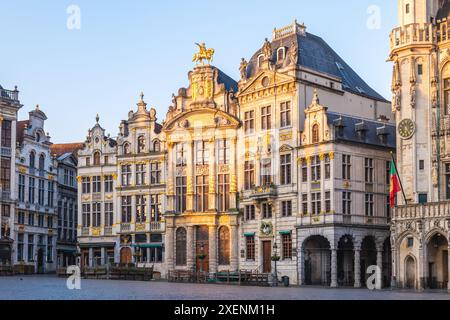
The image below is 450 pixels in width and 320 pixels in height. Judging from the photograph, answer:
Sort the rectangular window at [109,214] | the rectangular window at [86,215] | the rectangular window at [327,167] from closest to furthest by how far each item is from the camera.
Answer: the rectangular window at [327,167]
the rectangular window at [109,214]
the rectangular window at [86,215]

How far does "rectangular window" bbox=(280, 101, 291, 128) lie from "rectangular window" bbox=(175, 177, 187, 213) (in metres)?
12.0

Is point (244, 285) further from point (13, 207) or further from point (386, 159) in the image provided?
point (13, 207)

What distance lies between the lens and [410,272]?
199 feet

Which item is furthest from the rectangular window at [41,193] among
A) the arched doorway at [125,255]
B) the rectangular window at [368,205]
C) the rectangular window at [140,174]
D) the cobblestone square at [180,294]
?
the cobblestone square at [180,294]

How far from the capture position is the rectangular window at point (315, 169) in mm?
69562

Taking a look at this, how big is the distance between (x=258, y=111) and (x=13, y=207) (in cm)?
2891

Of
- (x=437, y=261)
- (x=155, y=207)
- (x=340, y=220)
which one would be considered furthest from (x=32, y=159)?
(x=437, y=261)

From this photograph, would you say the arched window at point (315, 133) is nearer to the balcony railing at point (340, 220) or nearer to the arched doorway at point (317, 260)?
the balcony railing at point (340, 220)

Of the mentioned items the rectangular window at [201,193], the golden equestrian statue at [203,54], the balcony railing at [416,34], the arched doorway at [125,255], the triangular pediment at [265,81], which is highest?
the golden equestrian statue at [203,54]

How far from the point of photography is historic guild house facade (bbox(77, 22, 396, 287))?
69.6 meters

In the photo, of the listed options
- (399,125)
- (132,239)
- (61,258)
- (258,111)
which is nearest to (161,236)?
(132,239)

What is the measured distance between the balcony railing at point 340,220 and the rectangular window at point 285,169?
3559 millimetres

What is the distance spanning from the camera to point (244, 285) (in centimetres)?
6556

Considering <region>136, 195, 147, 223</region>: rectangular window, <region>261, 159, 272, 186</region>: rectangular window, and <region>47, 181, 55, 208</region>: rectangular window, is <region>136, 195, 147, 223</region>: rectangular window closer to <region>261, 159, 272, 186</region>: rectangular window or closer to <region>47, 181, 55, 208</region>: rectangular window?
<region>261, 159, 272, 186</region>: rectangular window
